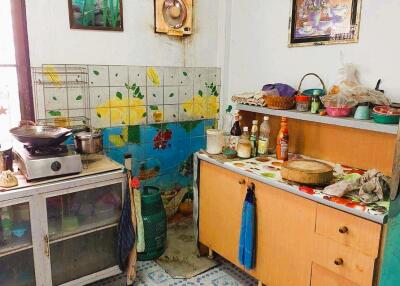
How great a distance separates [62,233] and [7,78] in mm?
1001

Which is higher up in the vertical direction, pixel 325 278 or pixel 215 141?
pixel 215 141

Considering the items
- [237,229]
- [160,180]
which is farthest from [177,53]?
[237,229]

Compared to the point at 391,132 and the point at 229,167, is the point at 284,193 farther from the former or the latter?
the point at 391,132

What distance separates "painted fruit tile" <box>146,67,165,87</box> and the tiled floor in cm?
131

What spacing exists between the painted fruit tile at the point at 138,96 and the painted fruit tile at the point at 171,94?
0.18 meters

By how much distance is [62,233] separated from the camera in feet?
6.29

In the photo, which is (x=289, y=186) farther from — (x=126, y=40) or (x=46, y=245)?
(x=126, y=40)

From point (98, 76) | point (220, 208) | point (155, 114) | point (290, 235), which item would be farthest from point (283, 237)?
point (98, 76)

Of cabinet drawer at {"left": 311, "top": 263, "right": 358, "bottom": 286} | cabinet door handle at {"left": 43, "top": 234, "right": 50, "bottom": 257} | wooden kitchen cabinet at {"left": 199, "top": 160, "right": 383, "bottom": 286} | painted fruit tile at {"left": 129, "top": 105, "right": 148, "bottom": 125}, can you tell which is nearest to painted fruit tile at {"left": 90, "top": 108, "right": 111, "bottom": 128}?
painted fruit tile at {"left": 129, "top": 105, "right": 148, "bottom": 125}

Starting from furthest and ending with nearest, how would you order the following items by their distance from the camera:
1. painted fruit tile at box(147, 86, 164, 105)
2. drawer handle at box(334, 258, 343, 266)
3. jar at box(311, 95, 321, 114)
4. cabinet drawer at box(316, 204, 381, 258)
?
1. painted fruit tile at box(147, 86, 164, 105)
2. jar at box(311, 95, 321, 114)
3. drawer handle at box(334, 258, 343, 266)
4. cabinet drawer at box(316, 204, 381, 258)

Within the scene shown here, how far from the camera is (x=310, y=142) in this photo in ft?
7.30

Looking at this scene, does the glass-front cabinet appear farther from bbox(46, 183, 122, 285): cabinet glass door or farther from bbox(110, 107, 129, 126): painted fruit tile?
bbox(110, 107, 129, 126): painted fruit tile

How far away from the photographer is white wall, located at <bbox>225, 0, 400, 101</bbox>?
183 centimetres

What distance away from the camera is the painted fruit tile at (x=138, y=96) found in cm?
252
